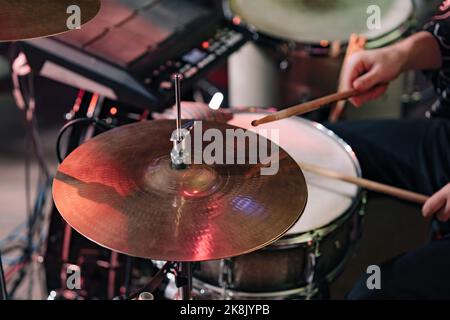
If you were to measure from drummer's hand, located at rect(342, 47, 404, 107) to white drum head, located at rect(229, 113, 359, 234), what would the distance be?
0.42 ft

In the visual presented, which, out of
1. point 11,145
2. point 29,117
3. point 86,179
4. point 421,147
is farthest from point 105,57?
point 11,145

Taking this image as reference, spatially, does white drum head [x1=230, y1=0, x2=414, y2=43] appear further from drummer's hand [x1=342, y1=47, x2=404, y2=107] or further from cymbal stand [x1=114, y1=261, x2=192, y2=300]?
cymbal stand [x1=114, y1=261, x2=192, y2=300]

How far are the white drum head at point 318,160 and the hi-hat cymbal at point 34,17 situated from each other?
1.73ft

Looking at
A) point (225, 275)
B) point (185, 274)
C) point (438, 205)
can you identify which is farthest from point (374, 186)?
point (185, 274)

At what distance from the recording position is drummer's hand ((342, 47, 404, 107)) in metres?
1.61

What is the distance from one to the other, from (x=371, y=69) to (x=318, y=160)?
0.85 ft

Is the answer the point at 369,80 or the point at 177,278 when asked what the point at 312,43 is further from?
the point at 177,278

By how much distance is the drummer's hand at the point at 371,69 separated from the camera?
1.61m

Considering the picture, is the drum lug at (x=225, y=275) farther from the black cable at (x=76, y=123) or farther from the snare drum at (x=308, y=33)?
the snare drum at (x=308, y=33)

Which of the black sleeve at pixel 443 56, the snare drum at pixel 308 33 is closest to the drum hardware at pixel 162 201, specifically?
the black sleeve at pixel 443 56

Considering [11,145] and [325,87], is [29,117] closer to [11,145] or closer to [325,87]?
[11,145]

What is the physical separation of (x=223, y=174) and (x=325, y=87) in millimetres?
1004

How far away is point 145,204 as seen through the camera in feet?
3.58

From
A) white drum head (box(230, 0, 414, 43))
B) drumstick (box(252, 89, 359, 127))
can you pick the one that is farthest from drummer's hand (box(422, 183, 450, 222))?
white drum head (box(230, 0, 414, 43))
